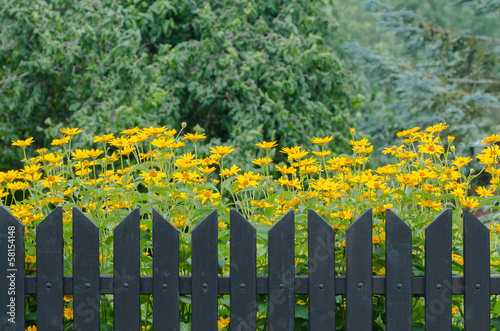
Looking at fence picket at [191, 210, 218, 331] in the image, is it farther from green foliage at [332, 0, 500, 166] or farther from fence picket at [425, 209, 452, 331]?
green foliage at [332, 0, 500, 166]

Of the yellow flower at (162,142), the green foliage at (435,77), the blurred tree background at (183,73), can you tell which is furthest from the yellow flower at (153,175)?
the green foliage at (435,77)

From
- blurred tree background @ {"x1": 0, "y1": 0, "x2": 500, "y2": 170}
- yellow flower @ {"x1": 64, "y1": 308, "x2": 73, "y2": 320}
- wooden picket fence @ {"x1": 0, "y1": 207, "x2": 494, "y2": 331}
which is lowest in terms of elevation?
yellow flower @ {"x1": 64, "y1": 308, "x2": 73, "y2": 320}

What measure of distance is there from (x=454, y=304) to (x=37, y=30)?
19.3ft

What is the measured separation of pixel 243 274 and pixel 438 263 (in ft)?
2.07

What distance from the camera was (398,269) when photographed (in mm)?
2062

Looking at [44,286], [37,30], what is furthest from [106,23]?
[44,286]

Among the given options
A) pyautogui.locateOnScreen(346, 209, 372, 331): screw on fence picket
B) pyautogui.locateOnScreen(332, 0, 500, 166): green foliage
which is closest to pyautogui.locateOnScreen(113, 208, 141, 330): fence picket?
pyautogui.locateOnScreen(346, 209, 372, 331): screw on fence picket

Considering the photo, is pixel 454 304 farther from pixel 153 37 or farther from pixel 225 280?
pixel 153 37

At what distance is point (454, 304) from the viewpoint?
223cm

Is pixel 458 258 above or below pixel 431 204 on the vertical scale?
below

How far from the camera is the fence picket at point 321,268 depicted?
2.04 metres

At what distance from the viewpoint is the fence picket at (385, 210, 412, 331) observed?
2055 mm

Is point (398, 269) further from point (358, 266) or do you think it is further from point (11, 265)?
point (11, 265)

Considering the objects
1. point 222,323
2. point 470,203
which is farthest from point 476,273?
point 222,323
